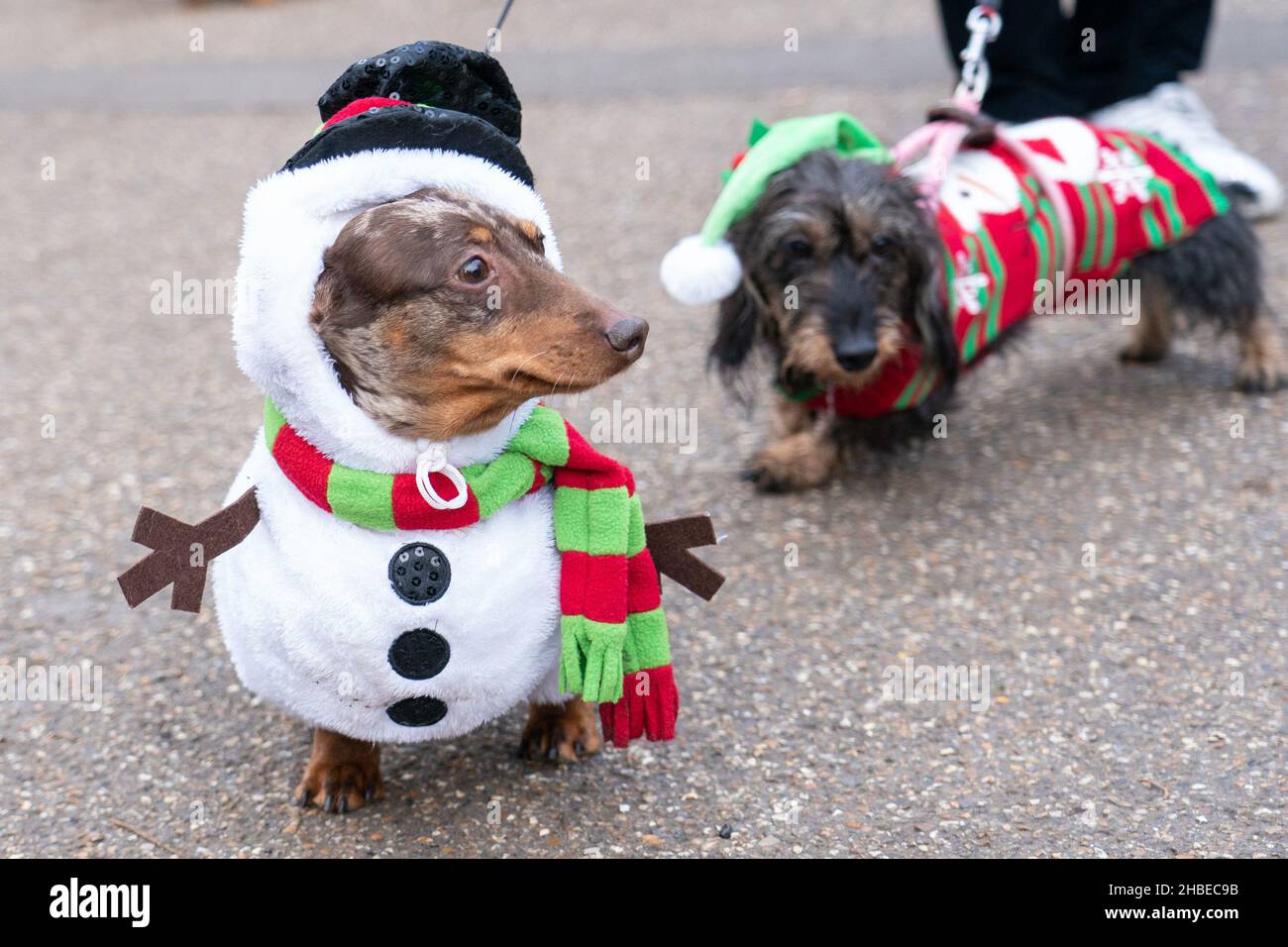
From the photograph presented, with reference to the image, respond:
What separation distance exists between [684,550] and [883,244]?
1324 mm

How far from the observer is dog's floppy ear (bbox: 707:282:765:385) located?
3.73m

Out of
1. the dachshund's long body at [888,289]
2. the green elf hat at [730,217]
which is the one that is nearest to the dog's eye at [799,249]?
the dachshund's long body at [888,289]

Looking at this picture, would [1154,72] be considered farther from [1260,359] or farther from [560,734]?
[560,734]

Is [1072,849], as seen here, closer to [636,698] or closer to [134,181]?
[636,698]

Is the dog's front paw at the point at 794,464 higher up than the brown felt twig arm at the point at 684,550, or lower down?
lower down

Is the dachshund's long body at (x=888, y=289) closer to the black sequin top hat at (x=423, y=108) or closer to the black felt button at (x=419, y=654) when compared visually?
the black sequin top hat at (x=423, y=108)

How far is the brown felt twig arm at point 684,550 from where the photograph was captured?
2.62 meters

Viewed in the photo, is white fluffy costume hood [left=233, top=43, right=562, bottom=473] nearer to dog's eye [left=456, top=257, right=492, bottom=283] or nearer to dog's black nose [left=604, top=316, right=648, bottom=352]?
dog's eye [left=456, top=257, right=492, bottom=283]

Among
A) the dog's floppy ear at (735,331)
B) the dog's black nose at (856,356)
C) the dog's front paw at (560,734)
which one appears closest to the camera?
the dog's front paw at (560,734)

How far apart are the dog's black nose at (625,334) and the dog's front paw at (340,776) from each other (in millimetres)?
1007

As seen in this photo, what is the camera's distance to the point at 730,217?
358 centimetres

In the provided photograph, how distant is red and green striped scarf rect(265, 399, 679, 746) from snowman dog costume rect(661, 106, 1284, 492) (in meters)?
1.19

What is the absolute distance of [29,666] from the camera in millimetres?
3273

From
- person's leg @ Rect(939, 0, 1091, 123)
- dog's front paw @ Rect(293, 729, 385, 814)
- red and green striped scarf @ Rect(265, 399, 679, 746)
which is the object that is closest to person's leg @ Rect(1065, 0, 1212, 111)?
person's leg @ Rect(939, 0, 1091, 123)
